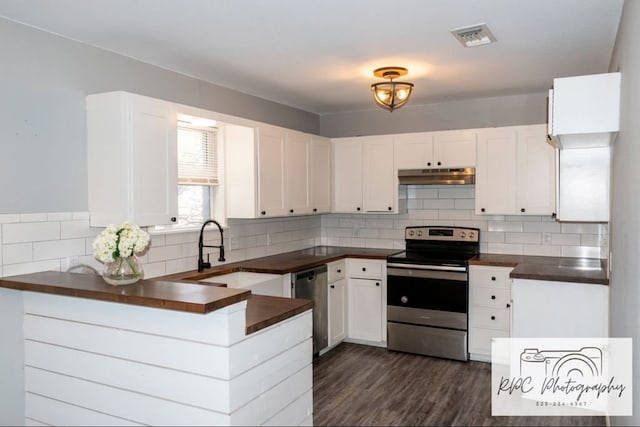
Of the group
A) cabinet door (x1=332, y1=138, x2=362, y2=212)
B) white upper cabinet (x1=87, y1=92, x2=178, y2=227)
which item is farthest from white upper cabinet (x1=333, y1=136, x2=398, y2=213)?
white upper cabinet (x1=87, y1=92, x2=178, y2=227)

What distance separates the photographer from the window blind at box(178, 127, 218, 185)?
3922 millimetres

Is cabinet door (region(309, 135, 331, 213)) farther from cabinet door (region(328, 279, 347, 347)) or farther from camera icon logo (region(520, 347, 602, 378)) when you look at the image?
camera icon logo (region(520, 347, 602, 378))

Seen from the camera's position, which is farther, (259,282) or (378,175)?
(378,175)

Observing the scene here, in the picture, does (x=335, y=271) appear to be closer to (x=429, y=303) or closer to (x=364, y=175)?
(x=429, y=303)

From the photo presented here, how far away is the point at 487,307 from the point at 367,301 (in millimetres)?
1178

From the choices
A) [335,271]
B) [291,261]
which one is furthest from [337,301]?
[291,261]

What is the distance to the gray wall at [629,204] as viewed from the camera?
184 centimetres

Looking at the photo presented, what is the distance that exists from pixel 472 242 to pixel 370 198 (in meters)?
1.17

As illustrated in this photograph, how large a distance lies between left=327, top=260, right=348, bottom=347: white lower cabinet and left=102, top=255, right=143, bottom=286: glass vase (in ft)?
8.19

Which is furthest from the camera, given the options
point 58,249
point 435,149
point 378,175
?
point 378,175

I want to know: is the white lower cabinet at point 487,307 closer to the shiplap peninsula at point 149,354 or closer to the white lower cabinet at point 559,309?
the white lower cabinet at point 559,309

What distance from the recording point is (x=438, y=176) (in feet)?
16.1

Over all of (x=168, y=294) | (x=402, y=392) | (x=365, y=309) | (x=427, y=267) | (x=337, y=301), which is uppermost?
(x=168, y=294)

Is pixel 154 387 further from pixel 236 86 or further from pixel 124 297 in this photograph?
pixel 236 86
